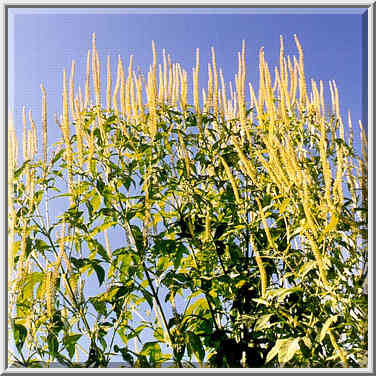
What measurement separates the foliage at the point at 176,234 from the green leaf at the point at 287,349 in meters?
0.03

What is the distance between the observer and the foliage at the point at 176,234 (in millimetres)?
2459

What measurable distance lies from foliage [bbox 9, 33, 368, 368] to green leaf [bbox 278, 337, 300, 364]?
0.11 feet

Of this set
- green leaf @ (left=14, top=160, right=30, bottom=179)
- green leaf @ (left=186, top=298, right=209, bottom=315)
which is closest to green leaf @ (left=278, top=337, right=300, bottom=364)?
green leaf @ (left=186, top=298, right=209, bottom=315)

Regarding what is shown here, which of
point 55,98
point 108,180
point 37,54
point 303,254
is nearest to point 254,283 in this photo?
point 303,254

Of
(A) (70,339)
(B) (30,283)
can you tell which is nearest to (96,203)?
(B) (30,283)

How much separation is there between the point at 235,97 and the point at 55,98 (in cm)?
91

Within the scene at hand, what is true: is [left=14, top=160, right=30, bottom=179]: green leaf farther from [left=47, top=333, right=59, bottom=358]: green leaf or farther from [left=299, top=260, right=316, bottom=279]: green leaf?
[left=299, top=260, right=316, bottom=279]: green leaf

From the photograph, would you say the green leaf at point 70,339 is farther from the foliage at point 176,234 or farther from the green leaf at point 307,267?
the green leaf at point 307,267

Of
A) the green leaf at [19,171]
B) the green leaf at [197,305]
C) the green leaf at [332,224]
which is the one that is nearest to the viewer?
the green leaf at [332,224]

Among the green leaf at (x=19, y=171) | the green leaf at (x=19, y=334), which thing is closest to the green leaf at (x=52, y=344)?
the green leaf at (x=19, y=334)

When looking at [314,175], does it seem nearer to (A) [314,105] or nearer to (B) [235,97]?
(A) [314,105]

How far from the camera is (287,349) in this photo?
225 centimetres

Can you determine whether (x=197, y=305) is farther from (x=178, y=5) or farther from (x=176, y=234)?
(x=178, y=5)

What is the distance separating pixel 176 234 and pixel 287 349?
2.55ft
